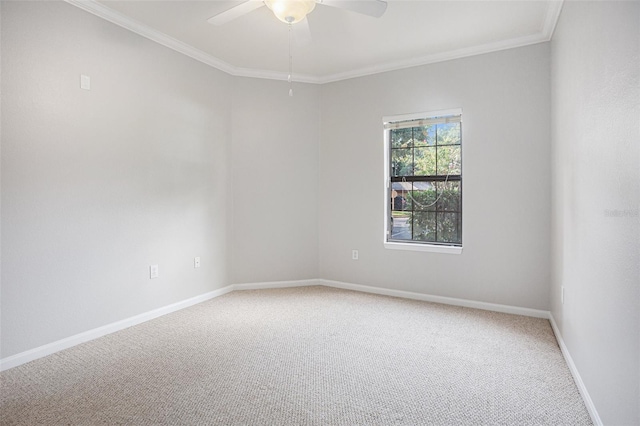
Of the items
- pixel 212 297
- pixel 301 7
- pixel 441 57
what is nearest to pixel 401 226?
pixel 441 57

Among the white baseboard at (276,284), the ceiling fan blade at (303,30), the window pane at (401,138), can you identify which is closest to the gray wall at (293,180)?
the white baseboard at (276,284)

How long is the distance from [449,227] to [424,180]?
59 cm

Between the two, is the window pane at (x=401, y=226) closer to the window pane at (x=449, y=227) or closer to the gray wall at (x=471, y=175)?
the gray wall at (x=471, y=175)

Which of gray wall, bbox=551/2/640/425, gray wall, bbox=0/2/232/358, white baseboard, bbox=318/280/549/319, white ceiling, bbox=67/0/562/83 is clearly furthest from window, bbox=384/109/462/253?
gray wall, bbox=0/2/232/358

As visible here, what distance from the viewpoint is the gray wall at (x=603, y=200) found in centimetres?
136

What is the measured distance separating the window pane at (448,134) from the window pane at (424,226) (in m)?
0.80

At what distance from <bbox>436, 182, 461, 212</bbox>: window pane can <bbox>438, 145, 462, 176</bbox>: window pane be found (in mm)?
128

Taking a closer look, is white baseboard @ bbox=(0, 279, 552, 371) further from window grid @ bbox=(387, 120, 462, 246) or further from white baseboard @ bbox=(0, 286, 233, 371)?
window grid @ bbox=(387, 120, 462, 246)

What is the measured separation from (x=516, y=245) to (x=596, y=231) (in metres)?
1.71

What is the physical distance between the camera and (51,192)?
261 cm

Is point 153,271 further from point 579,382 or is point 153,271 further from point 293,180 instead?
point 579,382

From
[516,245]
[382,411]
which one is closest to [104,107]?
[382,411]

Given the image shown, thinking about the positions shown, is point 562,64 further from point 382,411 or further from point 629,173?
point 382,411

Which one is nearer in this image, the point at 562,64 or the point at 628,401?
the point at 628,401
